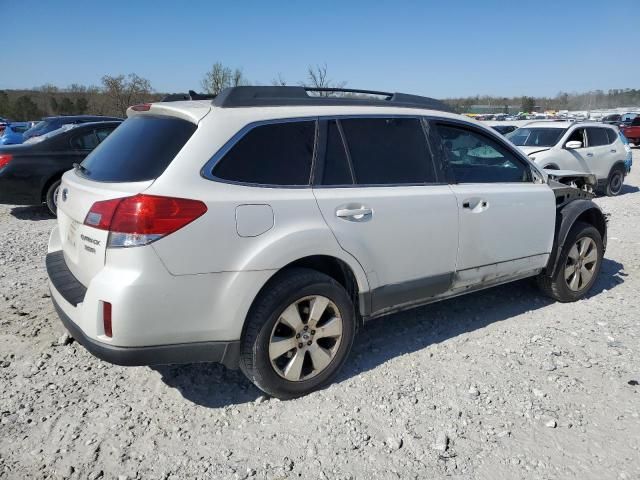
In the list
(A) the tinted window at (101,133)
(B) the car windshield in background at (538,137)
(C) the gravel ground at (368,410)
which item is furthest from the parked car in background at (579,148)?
(A) the tinted window at (101,133)

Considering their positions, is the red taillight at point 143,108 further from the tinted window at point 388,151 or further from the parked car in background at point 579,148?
the parked car in background at point 579,148

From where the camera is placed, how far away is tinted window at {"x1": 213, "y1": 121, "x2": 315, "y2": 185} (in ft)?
9.12

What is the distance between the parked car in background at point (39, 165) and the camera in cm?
769

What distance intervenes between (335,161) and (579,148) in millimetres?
9963

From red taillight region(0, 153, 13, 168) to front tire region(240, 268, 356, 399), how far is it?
657 cm

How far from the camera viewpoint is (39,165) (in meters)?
7.88

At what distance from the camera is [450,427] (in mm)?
2891

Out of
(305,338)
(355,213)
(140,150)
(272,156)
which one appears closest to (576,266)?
(355,213)

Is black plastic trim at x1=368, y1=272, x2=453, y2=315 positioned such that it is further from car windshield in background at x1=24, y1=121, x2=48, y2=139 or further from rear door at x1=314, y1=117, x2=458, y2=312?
car windshield in background at x1=24, y1=121, x2=48, y2=139

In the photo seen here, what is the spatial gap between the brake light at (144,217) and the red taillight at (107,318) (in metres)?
0.30

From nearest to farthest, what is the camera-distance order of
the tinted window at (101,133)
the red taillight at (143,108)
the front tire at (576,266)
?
1. the red taillight at (143,108)
2. the front tire at (576,266)
3. the tinted window at (101,133)

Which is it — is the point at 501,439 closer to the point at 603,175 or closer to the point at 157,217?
the point at 157,217

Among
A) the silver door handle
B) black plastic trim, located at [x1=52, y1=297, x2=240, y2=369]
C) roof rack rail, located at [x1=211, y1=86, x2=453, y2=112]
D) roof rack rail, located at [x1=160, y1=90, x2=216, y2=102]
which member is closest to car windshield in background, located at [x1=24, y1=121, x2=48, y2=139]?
roof rack rail, located at [x1=160, y1=90, x2=216, y2=102]

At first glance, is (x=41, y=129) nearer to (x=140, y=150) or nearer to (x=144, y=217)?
(x=140, y=150)
